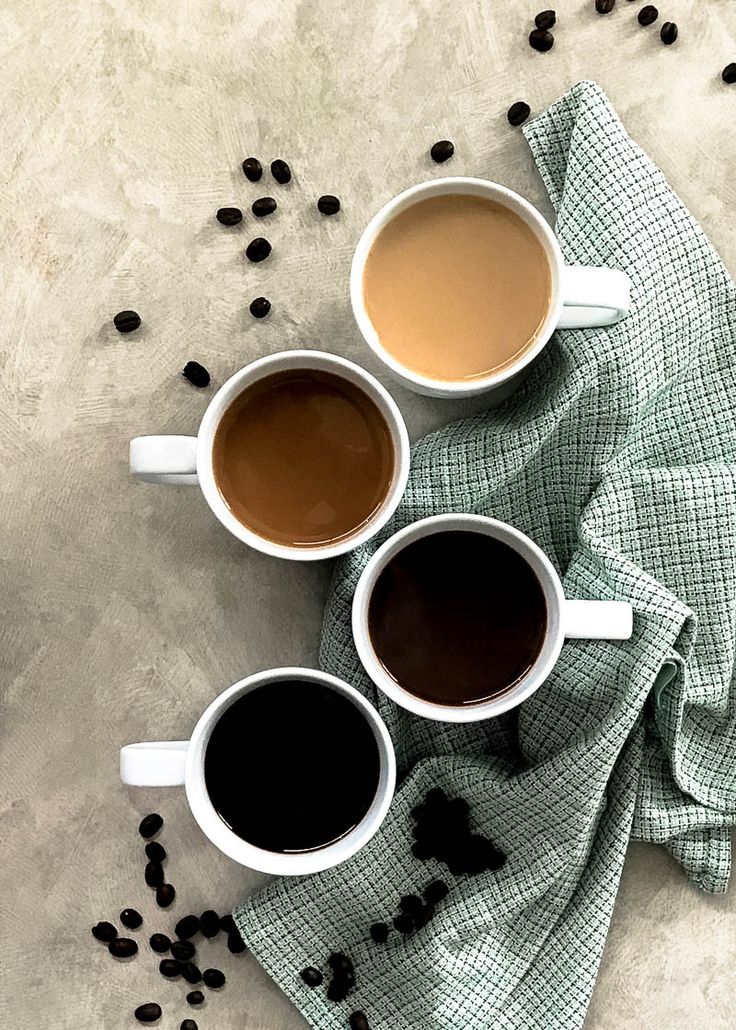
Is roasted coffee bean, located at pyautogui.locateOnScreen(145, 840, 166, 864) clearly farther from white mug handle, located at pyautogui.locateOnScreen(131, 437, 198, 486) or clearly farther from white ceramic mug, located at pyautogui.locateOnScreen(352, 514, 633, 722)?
white mug handle, located at pyautogui.locateOnScreen(131, 437, 198, 486)

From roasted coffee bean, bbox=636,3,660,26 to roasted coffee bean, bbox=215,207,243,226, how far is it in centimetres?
49

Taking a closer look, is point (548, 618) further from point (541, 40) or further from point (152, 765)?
point (541, 40)

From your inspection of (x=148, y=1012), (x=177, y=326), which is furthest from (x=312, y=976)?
(x=177, y=326)

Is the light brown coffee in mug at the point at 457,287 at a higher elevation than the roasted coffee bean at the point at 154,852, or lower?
higher

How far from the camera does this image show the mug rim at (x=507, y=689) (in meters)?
0.98

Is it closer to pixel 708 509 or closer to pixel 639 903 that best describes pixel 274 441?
pixel 708 509

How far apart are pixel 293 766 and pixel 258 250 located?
0.55 metres

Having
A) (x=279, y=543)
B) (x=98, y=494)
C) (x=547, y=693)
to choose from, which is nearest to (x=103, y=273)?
(x=98, y=494)

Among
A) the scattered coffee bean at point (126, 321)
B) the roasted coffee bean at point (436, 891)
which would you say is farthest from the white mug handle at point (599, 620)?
the scattered coffee bean at point (126, 321)

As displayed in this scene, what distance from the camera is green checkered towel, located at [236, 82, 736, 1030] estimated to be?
3.46 ft

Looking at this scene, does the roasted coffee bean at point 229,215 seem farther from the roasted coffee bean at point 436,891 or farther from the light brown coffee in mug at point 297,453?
the roasted coffee bean at point 436,891

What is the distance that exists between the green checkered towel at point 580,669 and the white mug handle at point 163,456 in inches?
8.9

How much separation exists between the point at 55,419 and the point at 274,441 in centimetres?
29

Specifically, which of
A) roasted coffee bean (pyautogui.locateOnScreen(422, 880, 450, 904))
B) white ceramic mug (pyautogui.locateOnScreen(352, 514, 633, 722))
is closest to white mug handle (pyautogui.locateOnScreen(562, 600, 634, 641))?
white ceramic mug (pyautogui.locateOnScreen(352, 514, 633, 722))
